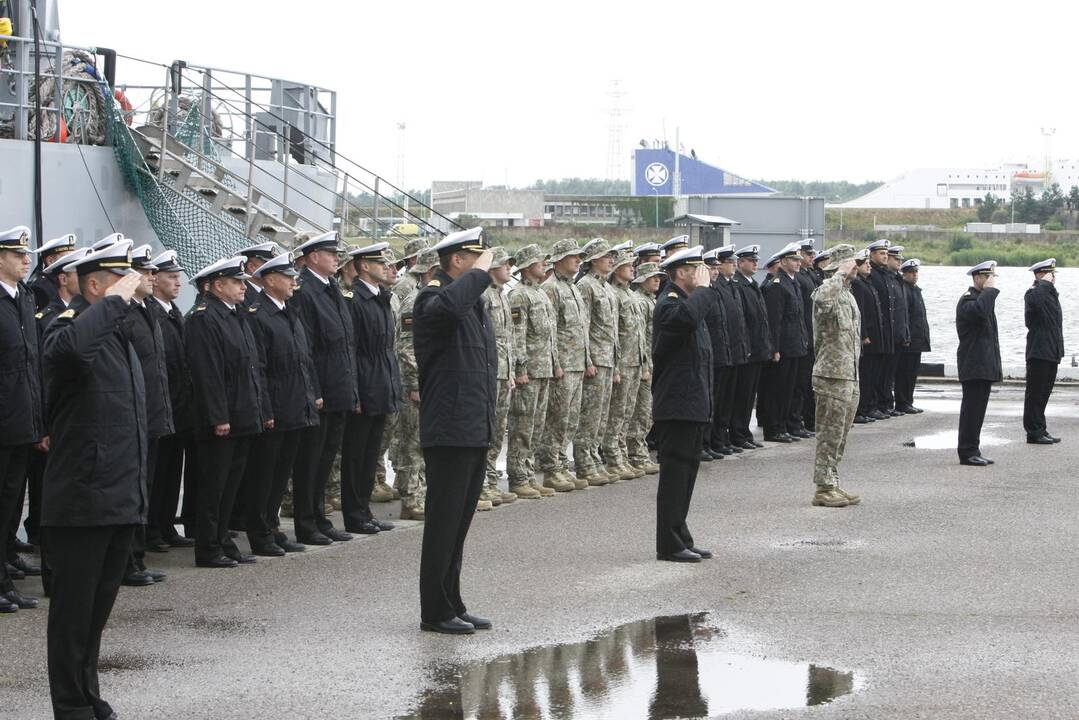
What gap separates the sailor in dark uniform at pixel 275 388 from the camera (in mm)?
9391

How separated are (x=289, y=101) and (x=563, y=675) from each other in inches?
584

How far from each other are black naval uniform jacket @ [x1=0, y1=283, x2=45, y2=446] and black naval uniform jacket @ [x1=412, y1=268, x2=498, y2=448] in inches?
86.6

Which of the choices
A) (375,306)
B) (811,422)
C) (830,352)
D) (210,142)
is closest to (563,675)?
(375,306)

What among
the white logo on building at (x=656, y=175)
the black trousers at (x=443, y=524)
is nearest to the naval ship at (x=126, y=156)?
the black trousers at (x=443, y=524)

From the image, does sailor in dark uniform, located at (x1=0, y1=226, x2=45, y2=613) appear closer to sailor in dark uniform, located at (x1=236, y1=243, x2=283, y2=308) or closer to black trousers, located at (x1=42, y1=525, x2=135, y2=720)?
sailor in dark uniform, located at (x1=236, y1=243, x2=283, y2=308)

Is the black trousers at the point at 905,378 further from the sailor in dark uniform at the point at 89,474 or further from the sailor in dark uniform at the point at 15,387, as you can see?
the sailor in dark uniform at the point at 89,474

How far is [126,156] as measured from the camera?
1577 centimetres

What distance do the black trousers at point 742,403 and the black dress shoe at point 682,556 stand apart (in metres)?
6.17

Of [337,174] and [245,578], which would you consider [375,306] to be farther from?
[337,174]

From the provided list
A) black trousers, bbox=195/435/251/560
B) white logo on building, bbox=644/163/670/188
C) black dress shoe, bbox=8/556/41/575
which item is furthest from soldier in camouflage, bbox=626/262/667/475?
white logo on building, bbox=644/163/670/188

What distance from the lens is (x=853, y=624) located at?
7.44 m

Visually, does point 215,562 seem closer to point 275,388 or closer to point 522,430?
point 275,388

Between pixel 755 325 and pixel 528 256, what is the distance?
3.90m

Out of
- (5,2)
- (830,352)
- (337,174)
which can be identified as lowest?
(830,352)
